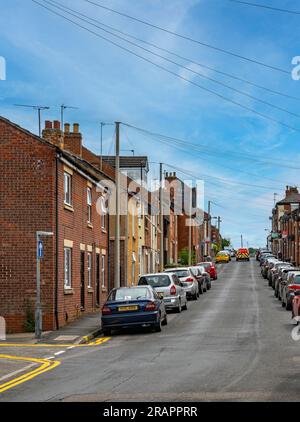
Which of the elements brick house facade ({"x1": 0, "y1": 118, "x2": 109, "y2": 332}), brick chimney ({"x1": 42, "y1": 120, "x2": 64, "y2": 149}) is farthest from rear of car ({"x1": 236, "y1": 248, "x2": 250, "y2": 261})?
brick house facade ({"x1": 0, "y1": 118, "x2": 109, "y2": 332})

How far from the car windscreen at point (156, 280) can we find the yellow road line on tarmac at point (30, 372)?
39.3 ft

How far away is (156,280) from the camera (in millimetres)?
30375

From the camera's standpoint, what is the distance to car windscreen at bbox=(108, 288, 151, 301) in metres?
Answer: 23.5

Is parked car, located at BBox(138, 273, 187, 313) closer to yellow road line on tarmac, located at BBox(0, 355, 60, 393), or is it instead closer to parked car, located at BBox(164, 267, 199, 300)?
parked car, located at BBox(164, 267, 199, 300)

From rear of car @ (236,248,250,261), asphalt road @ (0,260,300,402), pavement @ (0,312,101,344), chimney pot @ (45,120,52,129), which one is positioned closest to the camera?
asphalt road @ (0,260,300,402)

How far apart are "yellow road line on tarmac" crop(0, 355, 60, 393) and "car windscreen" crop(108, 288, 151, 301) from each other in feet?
18.3

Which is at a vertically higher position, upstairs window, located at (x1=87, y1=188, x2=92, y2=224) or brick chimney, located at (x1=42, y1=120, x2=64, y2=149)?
brick chimney, located at (x1=42, y1=120, x2=64, y2=149)

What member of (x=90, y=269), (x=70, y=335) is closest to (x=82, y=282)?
(x=90, y=269)

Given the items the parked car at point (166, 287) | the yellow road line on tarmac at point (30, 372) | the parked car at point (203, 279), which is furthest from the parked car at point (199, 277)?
the yellow road line on tarmac at point (30, 372)

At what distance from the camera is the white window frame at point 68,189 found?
91.1 ft

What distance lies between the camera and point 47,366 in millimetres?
16453

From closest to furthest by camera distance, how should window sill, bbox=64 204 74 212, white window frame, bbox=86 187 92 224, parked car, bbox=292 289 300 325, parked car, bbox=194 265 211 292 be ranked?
1. parked car, bbox=292 289 300 325
2. window sill, bbox=64 204 74 212
3. white window frame, bbox=86 187 92 224
4. parked car, bbox=194 265 211 292

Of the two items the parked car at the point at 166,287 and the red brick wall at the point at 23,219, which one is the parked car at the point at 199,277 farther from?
the red brick wall at the point at 23,219
